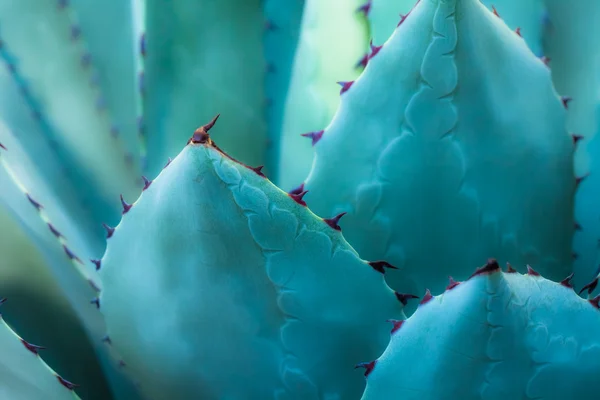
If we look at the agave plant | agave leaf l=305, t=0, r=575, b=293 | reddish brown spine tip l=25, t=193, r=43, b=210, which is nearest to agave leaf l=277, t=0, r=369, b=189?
the agave plant

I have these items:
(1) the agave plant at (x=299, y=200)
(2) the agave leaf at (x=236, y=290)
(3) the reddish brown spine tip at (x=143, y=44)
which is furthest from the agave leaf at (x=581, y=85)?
(3) the reddish brown spine tip at (x=143, y=44)

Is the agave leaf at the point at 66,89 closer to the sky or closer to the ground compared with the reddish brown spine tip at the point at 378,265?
closer to the sky

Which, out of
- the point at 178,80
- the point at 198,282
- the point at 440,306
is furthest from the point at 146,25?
the point at 440,306

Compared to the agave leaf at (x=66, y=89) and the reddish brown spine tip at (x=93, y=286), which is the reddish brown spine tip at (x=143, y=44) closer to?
the agave leaf at (x=66, y=89)

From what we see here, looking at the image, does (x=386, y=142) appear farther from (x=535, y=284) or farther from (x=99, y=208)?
(x=99, y=208)

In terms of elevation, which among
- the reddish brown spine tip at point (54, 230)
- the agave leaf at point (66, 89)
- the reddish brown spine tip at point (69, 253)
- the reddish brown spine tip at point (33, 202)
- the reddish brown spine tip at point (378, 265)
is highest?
the agave leaf at point (66, 89)

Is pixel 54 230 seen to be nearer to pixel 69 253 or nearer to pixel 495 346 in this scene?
pixel 69 253

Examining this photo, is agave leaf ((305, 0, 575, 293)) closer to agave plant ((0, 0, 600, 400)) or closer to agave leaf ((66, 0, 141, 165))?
agave plant ((0, 0, 600, 400))
